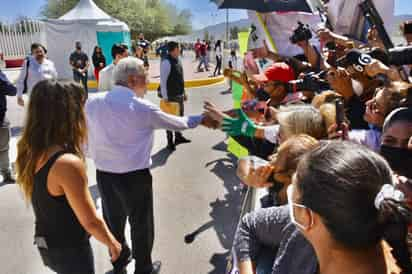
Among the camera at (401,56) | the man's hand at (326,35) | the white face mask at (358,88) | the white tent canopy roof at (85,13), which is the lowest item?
the white face mask at (358,88)

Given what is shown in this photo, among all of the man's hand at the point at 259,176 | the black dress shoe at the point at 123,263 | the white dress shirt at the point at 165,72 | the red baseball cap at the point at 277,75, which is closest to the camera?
the man's hand at the point at 259,176

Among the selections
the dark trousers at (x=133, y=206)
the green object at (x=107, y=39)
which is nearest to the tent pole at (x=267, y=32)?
the dark trousers at (x=133, y=206)

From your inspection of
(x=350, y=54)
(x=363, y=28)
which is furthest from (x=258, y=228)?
(x=363, y=28)

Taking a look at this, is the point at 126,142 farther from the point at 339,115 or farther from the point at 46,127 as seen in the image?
the point at 339,115

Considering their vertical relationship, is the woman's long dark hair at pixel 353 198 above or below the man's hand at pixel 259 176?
above

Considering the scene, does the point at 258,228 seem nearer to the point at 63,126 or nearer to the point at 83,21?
the point at 63,126

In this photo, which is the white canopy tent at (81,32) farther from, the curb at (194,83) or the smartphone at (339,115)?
the smartphone at (339,115)

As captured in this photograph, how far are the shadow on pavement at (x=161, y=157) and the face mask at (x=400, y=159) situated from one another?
4210mm

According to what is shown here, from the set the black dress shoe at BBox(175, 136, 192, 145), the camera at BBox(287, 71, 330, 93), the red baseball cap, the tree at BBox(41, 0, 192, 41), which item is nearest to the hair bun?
the camera at BBox(287, 71, 330, 93)

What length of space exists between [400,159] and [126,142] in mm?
1719

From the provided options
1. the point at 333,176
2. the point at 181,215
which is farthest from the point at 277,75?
the point at 333,176

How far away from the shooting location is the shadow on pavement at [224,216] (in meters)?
3.25

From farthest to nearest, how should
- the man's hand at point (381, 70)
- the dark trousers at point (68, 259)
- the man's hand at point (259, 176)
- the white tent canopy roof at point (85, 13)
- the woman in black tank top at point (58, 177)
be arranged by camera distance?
the white tent canopy roof at point (85, 13) → the man's hand at point (381, 70) → the dark trousers at point (68, 259) → the woman in black tank top at point (58, 177) → the man's hand at point (259, 176)

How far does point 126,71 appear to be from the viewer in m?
2.60
